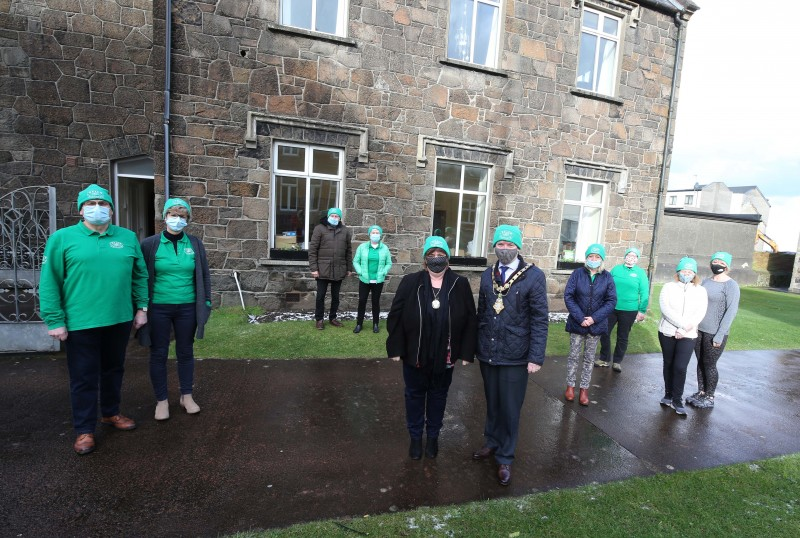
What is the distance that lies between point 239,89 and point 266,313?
408 cm

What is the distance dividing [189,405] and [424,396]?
240 centimetres

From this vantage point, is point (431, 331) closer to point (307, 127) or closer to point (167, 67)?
point (307, 127)

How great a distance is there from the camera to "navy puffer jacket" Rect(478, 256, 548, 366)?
3373 mm

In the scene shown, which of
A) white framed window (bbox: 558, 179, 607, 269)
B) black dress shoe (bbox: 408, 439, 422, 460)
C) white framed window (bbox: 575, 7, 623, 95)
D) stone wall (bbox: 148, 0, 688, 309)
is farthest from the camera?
white framed window (bbox: 558, 179, 607, 269)

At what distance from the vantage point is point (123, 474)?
3.22 m

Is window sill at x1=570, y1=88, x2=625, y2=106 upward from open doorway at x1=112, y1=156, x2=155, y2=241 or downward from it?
upward

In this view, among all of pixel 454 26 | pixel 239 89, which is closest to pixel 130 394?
pixel 239 89

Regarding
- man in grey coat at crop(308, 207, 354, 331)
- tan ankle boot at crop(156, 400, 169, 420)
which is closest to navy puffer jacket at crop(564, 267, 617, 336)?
man in grey coat at crop(308, 207, 354, 331)

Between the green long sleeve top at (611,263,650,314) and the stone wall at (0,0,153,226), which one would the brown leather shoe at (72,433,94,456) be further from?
the stone wall at (0,0,153,226)

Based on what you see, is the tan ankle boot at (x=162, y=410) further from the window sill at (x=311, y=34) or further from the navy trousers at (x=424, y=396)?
the window sill at (x=311, y=34)

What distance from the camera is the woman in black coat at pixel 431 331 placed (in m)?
3.40

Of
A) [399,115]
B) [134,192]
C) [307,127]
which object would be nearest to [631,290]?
[399,115]

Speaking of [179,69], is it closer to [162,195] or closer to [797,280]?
[162,195]

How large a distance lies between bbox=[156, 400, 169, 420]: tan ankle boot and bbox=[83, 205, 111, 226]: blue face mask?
176cm
